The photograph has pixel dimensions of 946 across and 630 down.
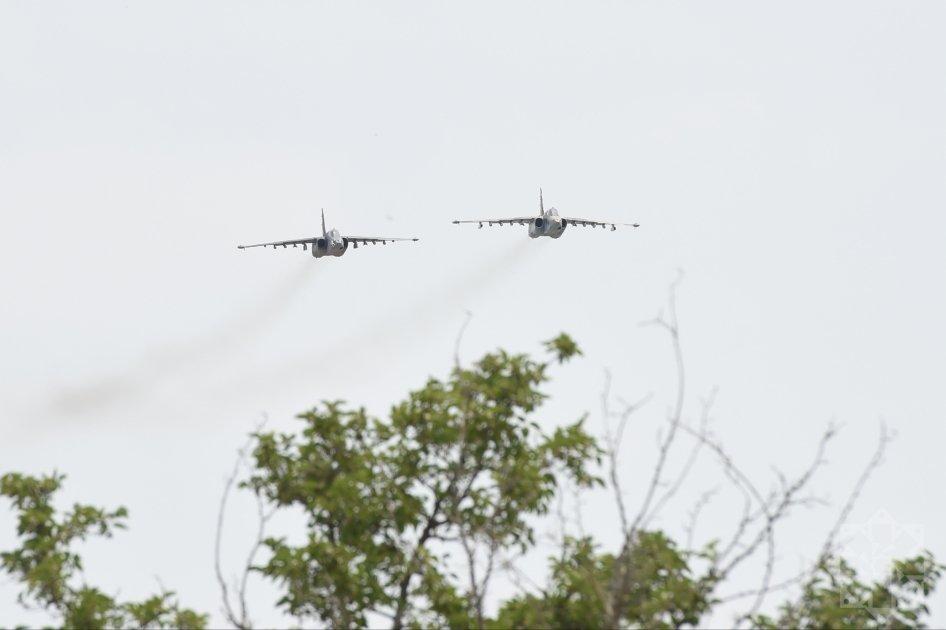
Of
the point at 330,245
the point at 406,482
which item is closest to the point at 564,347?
the point at 406,482

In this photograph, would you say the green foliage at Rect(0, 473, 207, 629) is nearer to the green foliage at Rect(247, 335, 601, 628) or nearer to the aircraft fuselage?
the green foliage at Rect(247, 335, 601, 628)

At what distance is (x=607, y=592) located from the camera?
27.5 meters

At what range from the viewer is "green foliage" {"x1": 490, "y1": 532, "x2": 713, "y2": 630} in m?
26.5

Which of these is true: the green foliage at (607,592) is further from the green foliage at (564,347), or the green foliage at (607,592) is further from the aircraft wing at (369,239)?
the aircraft wing at (369,239)

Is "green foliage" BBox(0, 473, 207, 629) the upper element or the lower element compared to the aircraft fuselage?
→ lower

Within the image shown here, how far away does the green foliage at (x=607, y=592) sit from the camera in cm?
2652

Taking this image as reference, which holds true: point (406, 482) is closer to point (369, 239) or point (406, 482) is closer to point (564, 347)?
point (564, 347)

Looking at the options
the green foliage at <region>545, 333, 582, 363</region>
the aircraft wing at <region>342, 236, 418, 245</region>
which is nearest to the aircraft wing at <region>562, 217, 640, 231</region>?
the aircraft wing at <region>342, 236, 418, 245</region>

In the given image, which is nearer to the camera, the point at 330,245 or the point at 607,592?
the point at 607,592

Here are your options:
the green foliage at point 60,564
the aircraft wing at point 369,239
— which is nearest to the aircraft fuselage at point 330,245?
the aircraft wing at point 369,239

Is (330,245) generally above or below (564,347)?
above

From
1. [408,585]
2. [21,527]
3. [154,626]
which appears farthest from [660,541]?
[21,527]

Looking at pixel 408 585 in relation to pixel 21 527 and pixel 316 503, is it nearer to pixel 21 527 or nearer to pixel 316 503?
pixel 316 503

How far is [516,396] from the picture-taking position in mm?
33312
